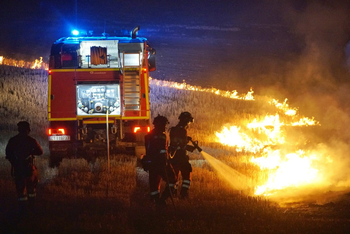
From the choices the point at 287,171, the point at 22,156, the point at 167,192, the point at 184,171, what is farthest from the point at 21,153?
the point at 287,171

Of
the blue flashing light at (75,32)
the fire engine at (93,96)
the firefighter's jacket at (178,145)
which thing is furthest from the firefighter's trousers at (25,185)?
the blue flashing light at (75,32)

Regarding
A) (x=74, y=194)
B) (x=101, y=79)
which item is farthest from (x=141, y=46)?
(x=74, y=194)

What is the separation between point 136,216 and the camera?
7633 mm

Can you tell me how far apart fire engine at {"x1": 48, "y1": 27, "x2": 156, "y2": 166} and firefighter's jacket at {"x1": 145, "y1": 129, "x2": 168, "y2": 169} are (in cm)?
408

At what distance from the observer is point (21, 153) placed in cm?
743

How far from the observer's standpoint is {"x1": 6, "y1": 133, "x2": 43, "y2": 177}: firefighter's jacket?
7.44 meters

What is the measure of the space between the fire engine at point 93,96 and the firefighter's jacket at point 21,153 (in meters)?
4.26

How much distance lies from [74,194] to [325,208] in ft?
15.7

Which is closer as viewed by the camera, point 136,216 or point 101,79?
point 136,216

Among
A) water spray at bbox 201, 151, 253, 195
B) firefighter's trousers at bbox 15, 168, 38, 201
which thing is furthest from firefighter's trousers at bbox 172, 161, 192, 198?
firefighter's trousers at bbox 15, 168, 38, 201

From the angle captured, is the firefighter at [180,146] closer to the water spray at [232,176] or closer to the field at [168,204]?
the field at [168,204]

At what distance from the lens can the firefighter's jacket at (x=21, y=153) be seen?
7438mm

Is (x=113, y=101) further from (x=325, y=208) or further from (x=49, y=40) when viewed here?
(x=49, y=40)

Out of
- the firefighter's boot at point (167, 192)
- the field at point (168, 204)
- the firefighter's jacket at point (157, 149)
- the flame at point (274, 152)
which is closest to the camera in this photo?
the field at point (168, 204)
